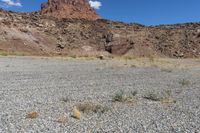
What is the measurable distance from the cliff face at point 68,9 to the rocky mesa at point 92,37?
65.3ft

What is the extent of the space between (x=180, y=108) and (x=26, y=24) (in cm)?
6360

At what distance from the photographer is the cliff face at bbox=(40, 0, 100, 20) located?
101 m

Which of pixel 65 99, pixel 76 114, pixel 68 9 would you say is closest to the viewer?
pixel 76 114

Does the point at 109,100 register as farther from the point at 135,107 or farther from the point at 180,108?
the point at 180,108

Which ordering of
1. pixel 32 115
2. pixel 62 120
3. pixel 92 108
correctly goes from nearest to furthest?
pixel 62 120
pixel 32 115
pixel 92 108

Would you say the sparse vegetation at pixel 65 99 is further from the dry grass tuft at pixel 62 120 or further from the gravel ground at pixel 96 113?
the dry grass tuft at pixel 62 120

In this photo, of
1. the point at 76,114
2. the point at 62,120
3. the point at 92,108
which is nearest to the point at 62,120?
the point at 62,120

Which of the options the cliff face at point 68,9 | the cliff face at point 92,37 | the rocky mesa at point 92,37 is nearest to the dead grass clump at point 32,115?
the rocky mesa at point 92,37

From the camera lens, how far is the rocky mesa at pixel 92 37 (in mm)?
67438

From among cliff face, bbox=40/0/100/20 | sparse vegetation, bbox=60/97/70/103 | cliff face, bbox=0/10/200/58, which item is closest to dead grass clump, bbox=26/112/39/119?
sparse vegetation, bbox=60/97/70/103

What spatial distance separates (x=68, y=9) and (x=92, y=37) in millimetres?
28634

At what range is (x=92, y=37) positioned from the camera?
7562 cm

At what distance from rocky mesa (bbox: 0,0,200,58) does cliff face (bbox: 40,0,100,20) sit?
19.9m

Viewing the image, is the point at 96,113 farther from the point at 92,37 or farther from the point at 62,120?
the point at 92,37
